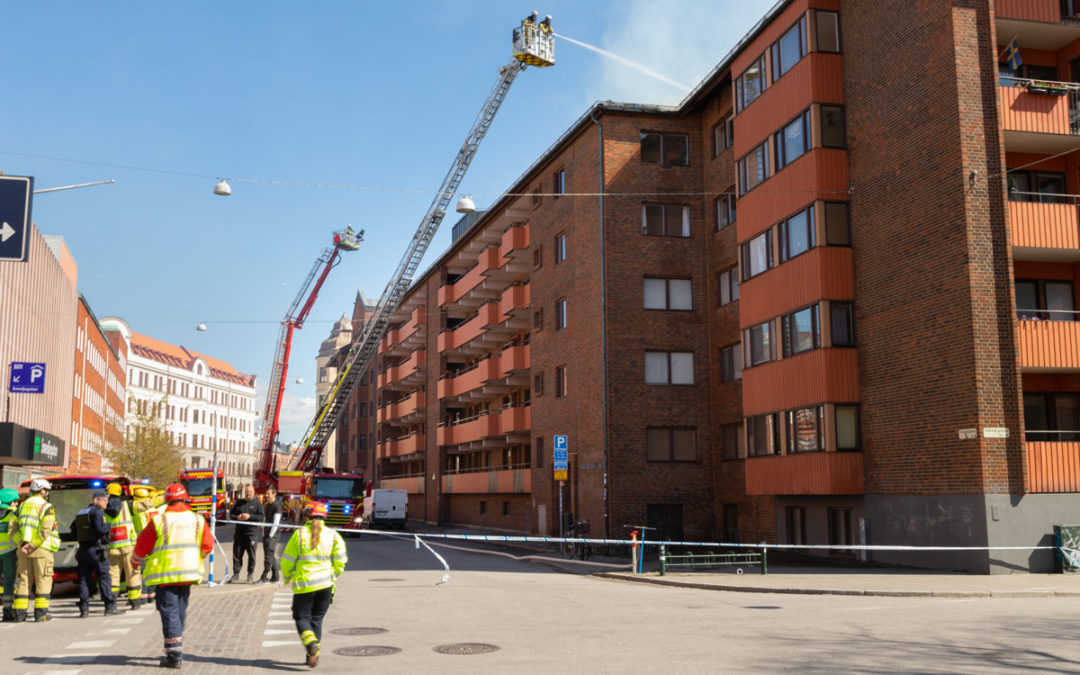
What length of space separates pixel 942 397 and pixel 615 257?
15.2 meters

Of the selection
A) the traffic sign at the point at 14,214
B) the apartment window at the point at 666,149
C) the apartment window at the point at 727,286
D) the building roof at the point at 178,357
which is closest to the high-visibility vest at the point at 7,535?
the traffic sign at the point at 14,214

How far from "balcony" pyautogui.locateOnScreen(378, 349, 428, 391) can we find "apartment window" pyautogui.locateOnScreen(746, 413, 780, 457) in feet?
124

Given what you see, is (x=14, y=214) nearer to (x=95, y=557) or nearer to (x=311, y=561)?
(x=95, y=557)

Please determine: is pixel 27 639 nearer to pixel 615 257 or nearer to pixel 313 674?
pixel 313 674

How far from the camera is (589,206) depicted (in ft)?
122

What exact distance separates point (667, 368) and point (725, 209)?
6.05 m

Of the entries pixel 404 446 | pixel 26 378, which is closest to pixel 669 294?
pixel 26 378

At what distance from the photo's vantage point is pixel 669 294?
3634 cm

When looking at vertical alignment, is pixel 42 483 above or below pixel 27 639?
above

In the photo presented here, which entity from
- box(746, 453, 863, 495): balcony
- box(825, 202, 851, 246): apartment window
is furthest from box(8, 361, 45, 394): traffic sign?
box(825, 202, 851, 246): apartment window

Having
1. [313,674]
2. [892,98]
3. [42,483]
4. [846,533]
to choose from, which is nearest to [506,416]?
[846,533]

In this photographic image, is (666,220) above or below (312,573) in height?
above

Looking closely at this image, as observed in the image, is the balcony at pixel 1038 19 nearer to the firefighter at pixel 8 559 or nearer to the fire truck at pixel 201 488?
the firefighter at pixel 8 559

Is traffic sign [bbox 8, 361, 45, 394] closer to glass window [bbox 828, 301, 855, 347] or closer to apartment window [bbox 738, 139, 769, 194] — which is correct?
apartment window [bbox 738, 139, 769, 194]
